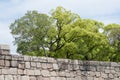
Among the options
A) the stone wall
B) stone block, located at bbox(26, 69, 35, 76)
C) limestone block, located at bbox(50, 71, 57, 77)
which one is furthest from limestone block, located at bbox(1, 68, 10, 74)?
limestone block, located at bbox(50, 71, 57, 77)

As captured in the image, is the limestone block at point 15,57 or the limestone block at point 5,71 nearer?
the limestone block at point 5,71

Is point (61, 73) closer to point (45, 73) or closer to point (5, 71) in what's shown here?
point (45, 73)

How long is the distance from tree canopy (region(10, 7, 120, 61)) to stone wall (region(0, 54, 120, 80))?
16.0 meters

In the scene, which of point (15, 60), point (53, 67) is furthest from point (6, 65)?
point (53, 67)

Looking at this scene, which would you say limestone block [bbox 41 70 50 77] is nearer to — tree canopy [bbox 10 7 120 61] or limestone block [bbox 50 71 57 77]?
limestone block [bbox 50 71 57 77]

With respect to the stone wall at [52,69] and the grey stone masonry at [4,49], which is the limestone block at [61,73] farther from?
the grey stone masonry at [4,49]

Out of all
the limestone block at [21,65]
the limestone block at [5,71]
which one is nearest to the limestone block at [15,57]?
the limestone block at [21,65]

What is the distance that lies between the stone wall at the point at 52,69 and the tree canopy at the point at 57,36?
1601 cm

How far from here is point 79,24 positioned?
3070cm

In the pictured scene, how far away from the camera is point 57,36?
30125 millimetres

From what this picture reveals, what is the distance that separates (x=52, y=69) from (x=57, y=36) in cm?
1945

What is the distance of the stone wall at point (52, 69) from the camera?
9695mm

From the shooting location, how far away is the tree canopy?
95.4ft

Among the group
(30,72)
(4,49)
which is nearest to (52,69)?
(30,72)
